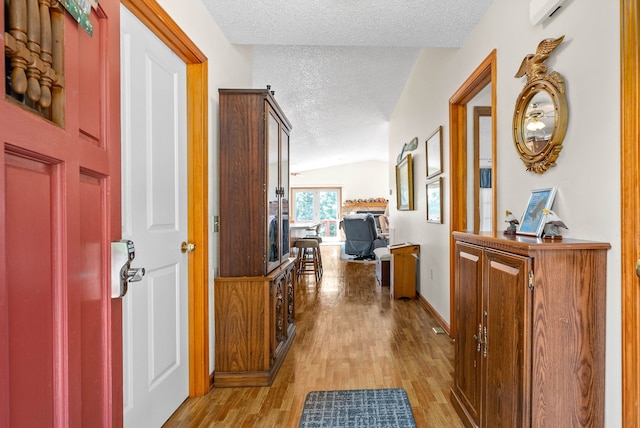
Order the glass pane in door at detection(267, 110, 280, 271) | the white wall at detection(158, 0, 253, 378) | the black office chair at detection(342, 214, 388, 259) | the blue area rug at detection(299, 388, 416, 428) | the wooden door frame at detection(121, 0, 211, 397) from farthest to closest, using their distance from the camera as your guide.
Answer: the black office chair at detection(342, 214, 388, 259), the glass pane in door at detection(267, 110, 280, 271), the wooden door frame at detection(121, 0, 211, 397), the white wall at detection(158, 0, 253, 378), the blue area rug at detection(299, 388, 416, 428)

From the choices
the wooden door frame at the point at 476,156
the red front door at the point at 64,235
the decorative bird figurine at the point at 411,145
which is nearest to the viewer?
the red front door at the point at 64,235

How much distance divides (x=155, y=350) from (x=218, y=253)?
69 centimetres

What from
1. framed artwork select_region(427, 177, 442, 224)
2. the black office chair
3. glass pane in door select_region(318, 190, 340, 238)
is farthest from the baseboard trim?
glass pane in door select_region(318, 190, 340, 238)

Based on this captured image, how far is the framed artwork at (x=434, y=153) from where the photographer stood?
3.16 m

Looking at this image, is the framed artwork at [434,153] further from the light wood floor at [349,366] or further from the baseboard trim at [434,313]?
the light wood floor at [349,366]

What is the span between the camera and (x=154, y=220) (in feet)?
5.32

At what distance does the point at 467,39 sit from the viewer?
2.50m

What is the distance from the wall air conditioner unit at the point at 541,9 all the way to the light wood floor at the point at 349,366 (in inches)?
76.7

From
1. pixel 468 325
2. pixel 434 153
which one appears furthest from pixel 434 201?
pixel 468 325

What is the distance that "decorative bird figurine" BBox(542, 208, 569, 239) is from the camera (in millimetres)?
1346

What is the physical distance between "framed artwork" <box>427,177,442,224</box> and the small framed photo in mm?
1553

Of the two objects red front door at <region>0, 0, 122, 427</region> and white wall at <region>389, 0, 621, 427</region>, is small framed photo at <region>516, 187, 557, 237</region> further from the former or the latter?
red front door at <region>0, 0, 122, 427</region>

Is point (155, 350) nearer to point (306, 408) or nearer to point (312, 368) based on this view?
point (306, 408)

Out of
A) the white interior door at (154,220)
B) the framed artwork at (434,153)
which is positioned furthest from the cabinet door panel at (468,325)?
the framed artwork at (434,153)
